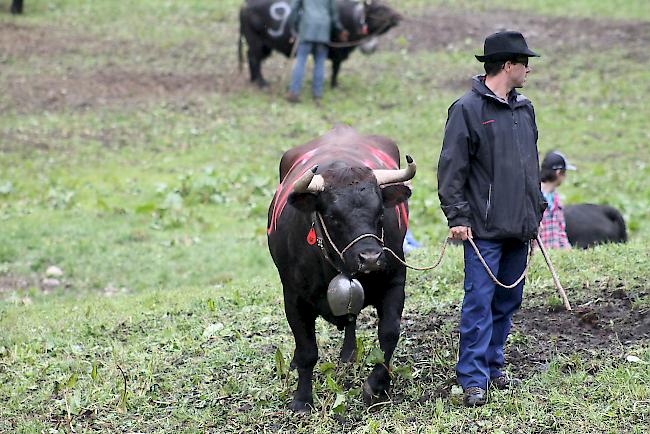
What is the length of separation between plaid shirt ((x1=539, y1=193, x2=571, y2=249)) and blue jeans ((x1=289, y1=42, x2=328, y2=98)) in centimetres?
795

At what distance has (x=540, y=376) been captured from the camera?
6.11m

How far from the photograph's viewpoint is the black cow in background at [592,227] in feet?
33.6

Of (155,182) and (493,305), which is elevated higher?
(493,305)

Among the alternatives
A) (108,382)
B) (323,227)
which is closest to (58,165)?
(108,382)

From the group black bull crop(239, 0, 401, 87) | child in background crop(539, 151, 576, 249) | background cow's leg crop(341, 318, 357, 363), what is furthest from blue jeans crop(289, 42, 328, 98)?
background cow's leg crop(341, 318, 357, 363)

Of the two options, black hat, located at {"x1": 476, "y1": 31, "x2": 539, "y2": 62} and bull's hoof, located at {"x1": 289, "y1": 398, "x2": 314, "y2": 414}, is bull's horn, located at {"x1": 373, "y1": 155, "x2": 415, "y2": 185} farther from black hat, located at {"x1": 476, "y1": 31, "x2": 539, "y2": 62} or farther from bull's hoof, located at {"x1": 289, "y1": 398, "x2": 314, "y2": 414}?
bull's hoof, located at {"x1": 289, "y1": 398, "x2": 314, "y2": 414}

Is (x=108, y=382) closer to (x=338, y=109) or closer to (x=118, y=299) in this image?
(x=118, y=299)

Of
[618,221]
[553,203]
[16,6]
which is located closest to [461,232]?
[553,203]

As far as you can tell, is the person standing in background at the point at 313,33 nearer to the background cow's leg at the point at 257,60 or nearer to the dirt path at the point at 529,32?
the background cow's leg at the point at 257,60

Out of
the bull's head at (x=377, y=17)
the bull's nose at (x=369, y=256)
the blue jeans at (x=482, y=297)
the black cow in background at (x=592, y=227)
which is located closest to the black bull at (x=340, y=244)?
the bull's nose at (x=369, y=256)

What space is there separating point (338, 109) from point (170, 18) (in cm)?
765

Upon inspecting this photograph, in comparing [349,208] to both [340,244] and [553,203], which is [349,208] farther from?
[553,203]

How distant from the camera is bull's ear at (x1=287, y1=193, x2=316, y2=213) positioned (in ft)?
18.5

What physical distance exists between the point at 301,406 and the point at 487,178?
182 cm
